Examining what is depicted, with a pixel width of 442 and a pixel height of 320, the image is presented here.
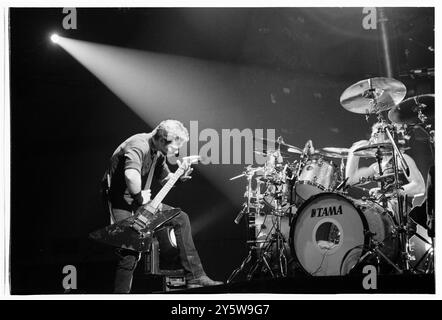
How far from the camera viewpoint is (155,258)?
386 cm

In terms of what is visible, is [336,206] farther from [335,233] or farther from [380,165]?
[380,165]

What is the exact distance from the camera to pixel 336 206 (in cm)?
386

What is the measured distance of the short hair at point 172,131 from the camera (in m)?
3.89

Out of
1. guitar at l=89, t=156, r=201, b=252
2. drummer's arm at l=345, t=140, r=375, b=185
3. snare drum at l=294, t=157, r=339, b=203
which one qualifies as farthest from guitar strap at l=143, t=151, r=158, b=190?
drummer's arm at l=345, t=140, r=375, b=185

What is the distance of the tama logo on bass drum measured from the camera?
12.6 ft

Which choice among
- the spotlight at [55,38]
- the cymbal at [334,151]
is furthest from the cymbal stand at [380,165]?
the spotlight at [55,38]

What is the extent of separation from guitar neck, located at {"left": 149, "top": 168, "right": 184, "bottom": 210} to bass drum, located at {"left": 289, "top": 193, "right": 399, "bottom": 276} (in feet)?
2.99

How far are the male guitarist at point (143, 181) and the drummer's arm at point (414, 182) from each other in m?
1.50

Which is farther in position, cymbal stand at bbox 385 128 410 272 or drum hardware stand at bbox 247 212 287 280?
drum hardware stand at bbox 247 212 287 280

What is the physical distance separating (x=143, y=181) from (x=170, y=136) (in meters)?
0.38

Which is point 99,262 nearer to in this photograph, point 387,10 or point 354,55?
point 354,55

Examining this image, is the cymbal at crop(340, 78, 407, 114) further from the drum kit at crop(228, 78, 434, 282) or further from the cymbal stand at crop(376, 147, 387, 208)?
the cymbal stand at crop(376, 147, 387, 208)
